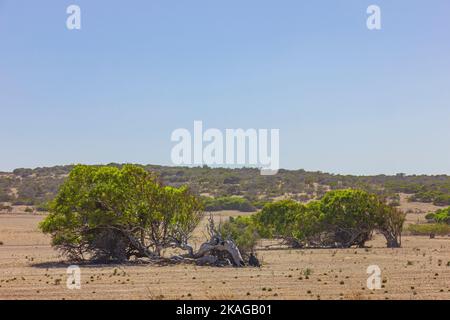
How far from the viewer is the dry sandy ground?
20422mm

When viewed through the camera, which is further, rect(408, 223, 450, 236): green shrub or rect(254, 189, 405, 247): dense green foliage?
rect(408, 223, 450, 236): green shrub

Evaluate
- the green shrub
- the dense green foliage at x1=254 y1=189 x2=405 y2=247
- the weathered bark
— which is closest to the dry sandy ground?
the weathered bark

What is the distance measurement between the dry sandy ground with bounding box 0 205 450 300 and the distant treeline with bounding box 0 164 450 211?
44379 mm

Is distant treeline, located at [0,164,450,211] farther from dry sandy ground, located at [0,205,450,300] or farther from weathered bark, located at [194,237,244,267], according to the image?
weathered bark, located at [194,237,244,267]

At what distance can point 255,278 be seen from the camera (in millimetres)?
24734

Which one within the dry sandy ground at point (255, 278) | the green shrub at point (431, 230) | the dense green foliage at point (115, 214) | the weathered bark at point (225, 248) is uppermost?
the dense green foliage at point (115, 214)

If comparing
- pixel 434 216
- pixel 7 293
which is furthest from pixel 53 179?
pixel 7 293

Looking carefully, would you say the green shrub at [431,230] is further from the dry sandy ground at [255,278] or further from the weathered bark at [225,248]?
the weathered bark at [225,248]

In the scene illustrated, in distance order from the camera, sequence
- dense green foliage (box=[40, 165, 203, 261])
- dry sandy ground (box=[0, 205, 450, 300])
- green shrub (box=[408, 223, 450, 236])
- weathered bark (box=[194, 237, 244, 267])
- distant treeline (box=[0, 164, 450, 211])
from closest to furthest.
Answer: dry sandy ground (box=[0, 205, 450, 300]), weathered bark (box=[194, 237, 244, 267]), dense green foliage (box=[40, 165, 203, 261]), green shrub (box=[408, 223, 450, 236]), distant treeline (box=[0, 164, 450, 211])

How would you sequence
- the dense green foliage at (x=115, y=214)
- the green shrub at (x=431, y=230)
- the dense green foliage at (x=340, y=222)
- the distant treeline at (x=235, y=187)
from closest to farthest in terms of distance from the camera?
the dense green foliage at (x=115, y=214)
the dense green foliage at (x=340, y=222)
the green shrub at (x=431, y=230)
the distant treeline at (x=235, y=187)

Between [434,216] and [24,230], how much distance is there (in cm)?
3888

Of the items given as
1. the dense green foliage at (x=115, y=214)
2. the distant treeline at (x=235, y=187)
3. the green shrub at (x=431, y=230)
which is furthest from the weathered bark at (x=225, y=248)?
the distant treeline at (x=235, y=187)

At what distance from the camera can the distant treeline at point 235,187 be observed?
3418 inches

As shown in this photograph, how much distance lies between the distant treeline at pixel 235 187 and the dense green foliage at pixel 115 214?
47.9 metres
